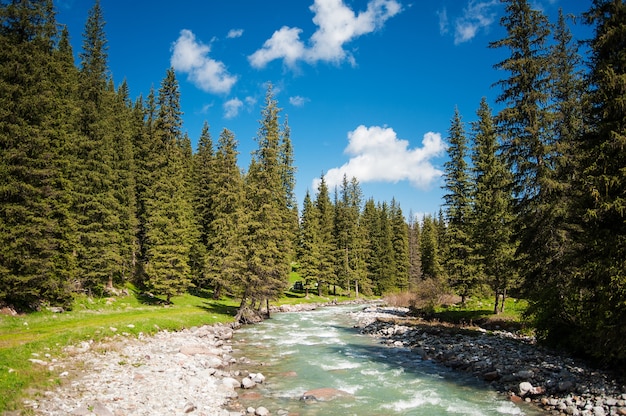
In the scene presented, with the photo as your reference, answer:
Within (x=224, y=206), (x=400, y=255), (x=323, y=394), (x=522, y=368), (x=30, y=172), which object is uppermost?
(x=224, y=206)

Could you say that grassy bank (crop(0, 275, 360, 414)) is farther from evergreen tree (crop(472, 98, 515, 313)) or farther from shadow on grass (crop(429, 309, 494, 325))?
evergreen tree (crop(472, 98, 515, 313))

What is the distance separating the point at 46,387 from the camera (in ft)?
39.1

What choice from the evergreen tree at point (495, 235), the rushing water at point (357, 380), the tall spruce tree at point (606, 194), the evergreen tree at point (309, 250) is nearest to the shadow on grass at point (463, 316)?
the evergreen tree at point (495, 235)

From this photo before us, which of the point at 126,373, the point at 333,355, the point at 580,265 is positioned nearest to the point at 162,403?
the point at 126,373

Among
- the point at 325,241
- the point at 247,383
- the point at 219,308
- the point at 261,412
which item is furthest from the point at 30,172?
the point at 325,241

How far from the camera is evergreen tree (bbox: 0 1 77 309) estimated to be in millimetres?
22938

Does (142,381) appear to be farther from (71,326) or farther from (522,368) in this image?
(522,368)

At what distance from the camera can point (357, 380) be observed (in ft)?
57.1

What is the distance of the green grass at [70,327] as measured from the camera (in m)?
11.9

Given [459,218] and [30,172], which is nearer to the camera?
[30,172]

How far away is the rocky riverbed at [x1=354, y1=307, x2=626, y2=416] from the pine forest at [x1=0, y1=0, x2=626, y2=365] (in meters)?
1.23

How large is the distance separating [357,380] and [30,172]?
23.9m

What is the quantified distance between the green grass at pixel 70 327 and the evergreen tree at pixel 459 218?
21921mm

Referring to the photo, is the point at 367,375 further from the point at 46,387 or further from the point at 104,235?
the point at 104,235
